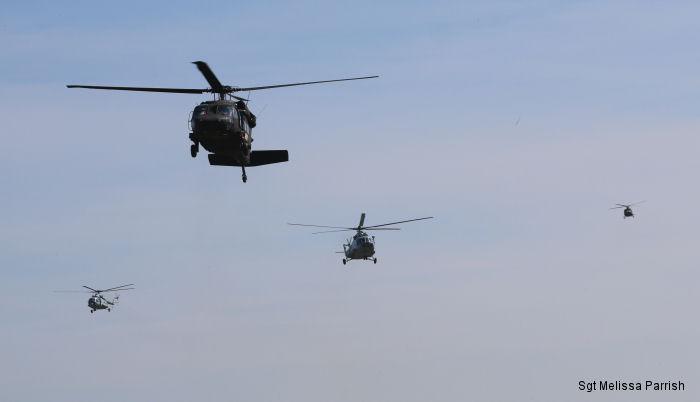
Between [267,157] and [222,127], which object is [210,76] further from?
[267,157]

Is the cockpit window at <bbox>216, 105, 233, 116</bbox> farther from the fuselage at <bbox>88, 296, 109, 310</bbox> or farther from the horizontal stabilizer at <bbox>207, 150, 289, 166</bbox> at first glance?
the fuselage at <bbox>88, 296, 109, 310</bbox>

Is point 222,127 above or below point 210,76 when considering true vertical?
below

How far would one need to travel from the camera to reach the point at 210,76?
57156mm

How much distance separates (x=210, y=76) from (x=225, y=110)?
1.87 meters

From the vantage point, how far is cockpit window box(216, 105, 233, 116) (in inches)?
2263

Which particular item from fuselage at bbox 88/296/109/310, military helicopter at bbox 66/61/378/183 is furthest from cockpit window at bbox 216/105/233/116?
fuselage at bbox 88/296/109/310

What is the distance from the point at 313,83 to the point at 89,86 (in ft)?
34.3

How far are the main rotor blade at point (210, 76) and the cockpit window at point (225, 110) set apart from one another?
147cm

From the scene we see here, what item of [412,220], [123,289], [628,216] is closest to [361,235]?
[412,220]

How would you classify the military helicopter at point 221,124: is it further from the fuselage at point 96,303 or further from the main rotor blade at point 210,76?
the fuselage at point 96,303

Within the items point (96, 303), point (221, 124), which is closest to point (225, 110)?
point (221, 124)

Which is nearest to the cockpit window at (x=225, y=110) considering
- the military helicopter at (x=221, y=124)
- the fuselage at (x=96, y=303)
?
the military helicopter at (x=221, y=124)

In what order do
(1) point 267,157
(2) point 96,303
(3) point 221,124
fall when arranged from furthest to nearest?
1. (2) point 96,303
2. (1) point 267,157
3. (3) point 221,124

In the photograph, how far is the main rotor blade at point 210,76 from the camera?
179 feet
